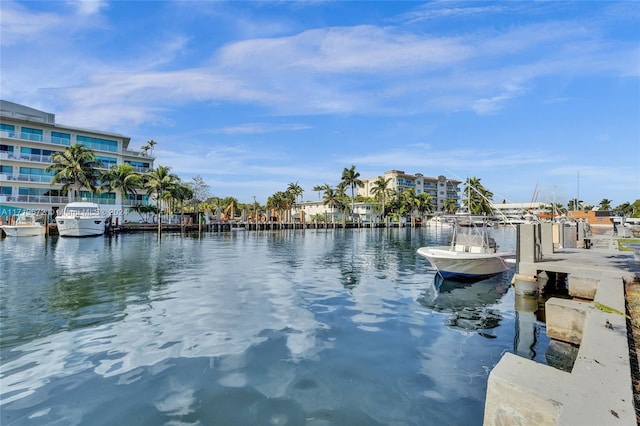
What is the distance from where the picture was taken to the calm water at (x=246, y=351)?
589 cm

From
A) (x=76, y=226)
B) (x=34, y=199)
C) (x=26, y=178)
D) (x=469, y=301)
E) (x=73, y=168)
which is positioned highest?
(x=73, y=168)

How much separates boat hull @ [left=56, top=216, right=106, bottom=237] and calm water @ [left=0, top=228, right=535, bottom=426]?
31738 mm

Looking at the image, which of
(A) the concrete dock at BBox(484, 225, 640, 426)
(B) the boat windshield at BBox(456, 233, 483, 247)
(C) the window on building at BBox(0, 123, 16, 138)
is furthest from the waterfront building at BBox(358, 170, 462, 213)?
(A) the concrete dock at BBox(484, 225, 640, 426)

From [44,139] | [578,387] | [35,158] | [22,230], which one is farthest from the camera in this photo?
[44,139]

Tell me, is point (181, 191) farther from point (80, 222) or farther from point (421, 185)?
point (421, 185)

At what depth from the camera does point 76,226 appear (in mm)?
44062

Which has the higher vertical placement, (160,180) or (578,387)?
(160,180)

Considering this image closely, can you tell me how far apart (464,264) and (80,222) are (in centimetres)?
4704

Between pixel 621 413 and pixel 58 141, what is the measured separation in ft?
242

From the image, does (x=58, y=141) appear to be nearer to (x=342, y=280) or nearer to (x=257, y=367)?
(x=342, y=280)

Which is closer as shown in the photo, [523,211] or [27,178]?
[523,211]

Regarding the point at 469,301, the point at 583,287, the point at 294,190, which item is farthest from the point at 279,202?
the point at 583,287

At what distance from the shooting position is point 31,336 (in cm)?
912

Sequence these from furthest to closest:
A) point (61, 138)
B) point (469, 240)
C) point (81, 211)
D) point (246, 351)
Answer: point (61, 138), point (81, 211), point (469, 240), point (246, 351)
